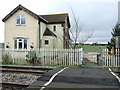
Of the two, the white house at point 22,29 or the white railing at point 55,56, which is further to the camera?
the white house at point 22,29

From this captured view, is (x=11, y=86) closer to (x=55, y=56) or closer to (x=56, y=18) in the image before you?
(x=55, y=56)

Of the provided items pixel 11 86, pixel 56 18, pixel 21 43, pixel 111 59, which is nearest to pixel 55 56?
pixel 111 59

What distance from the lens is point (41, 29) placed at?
21.1 meters

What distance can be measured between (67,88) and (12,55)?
434 inches

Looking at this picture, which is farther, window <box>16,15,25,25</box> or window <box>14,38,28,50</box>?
window <box>16,15,25,25</box>

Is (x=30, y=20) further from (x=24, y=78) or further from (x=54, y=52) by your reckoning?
(x=24, y=78)

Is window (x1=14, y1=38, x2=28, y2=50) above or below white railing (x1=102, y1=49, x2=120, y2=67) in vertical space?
above

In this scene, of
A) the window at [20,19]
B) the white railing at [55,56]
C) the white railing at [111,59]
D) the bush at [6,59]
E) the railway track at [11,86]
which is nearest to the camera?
the railway track at [11,86]

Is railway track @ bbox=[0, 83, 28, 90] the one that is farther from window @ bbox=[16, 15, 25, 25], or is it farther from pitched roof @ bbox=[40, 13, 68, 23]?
pitched roof @ bbox=[40, 13, 68, 23]

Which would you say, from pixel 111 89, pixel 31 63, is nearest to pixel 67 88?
pixel 111 89

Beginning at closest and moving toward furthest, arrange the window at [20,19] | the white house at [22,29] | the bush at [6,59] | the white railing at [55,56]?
1. the white railing at [55,56]
2. the bush at [6,59]
3. the white house at [22,29]
4. the window at [20,19]

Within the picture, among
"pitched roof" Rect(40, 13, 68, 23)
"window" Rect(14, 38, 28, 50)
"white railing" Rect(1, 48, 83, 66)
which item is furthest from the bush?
"pitched roof" Rect(40, 13, 68, 23)

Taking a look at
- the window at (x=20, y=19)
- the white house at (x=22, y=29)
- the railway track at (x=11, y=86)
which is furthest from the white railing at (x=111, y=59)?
the window at (x=20, y=19)

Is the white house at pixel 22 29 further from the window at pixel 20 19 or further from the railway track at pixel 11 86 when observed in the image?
the railway track at pixel 11 86
